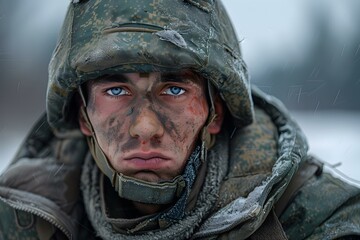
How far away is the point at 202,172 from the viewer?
9.91 ft

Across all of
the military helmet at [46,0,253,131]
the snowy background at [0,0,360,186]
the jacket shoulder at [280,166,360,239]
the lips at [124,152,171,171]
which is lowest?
the snowy background at [0,0,360,186]

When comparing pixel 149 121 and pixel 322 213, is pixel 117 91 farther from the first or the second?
pixel 322 213

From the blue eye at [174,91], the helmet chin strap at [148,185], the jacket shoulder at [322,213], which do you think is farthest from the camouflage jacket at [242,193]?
the blue eye at [174,91]

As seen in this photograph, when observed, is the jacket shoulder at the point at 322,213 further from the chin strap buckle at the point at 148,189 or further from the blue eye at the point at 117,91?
the blue eye at the point at 117,91

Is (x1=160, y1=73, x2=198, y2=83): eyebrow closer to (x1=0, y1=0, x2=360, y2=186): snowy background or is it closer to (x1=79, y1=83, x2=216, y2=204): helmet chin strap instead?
(x1=79, y1=83, x2=216, y2=204): helmet chin strap

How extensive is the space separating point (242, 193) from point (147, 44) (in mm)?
695

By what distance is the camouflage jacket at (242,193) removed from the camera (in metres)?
2.86

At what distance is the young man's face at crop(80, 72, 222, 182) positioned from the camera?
112 inches

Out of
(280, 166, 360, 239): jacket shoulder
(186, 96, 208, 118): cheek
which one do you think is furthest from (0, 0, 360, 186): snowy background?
(186, 96, 208, 118): cheek

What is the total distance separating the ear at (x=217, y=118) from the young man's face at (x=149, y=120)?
14 centimetres

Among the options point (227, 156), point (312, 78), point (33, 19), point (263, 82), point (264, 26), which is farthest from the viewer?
point (33, 19)

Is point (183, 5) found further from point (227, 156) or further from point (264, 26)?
point (264, 26)

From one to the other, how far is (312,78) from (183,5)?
8.03m

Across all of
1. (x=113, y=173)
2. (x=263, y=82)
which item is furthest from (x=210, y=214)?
(x=263, y=82)
